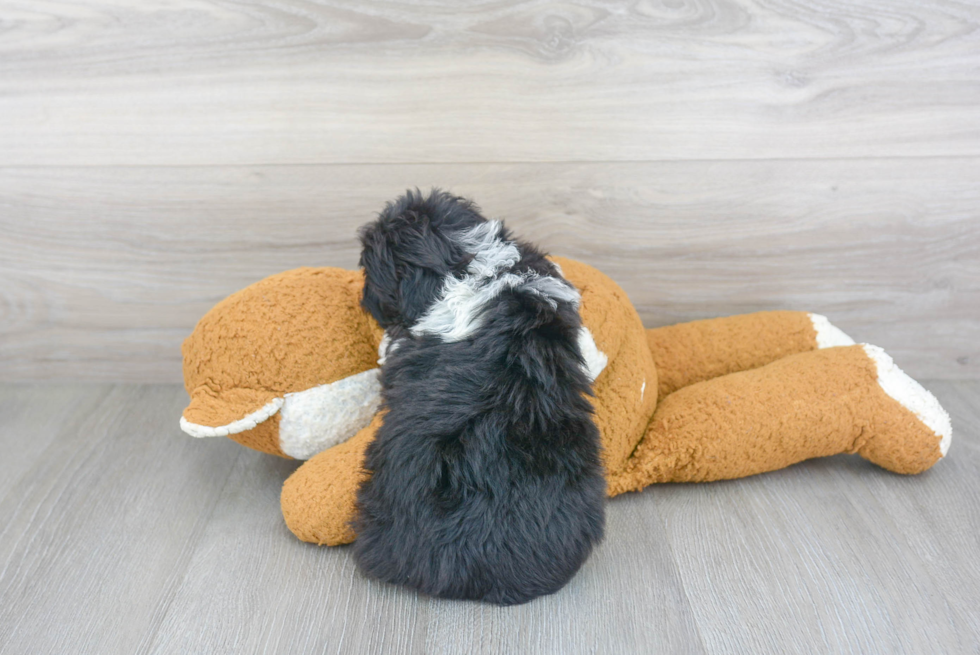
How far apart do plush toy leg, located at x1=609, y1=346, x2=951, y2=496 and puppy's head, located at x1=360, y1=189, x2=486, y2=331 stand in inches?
12.5

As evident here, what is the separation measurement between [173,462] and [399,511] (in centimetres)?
44

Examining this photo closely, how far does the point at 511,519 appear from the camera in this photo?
64 cm

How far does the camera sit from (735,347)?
942 mm

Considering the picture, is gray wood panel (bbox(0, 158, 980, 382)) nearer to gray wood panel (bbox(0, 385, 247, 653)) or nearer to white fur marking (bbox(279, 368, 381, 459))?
gray wood panel (bbox(0, 385, 247, 653))

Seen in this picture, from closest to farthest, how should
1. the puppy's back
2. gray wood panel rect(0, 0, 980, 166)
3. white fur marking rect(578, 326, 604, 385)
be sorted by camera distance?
the puppy's back
white fur marking rect(578, 326, 604, 385)
gray wood panel rect(0, 0, 980, 166)

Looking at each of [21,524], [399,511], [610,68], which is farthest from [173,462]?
[610,68]

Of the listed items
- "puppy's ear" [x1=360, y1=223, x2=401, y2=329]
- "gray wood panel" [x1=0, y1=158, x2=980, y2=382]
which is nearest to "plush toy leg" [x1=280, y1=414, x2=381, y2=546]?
"puppy's ear" [x1=360, y1=223, x2=401, y2=329]

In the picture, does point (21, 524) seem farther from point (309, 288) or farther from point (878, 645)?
point (878, 645)

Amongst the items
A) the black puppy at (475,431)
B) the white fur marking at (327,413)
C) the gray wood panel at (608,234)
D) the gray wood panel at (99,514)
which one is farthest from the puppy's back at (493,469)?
the gray wood panel at (608,234)

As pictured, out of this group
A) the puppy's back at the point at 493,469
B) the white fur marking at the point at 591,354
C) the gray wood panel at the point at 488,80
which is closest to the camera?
the puppy's back at the point at 493,469

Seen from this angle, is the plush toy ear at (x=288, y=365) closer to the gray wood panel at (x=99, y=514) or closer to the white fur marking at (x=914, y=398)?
the gray wood panel at (x=99, y=514)

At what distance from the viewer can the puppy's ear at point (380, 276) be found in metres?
0.69

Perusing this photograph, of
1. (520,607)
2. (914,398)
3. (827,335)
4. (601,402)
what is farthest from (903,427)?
(520,607)

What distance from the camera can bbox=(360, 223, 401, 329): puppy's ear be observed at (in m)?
0.69
